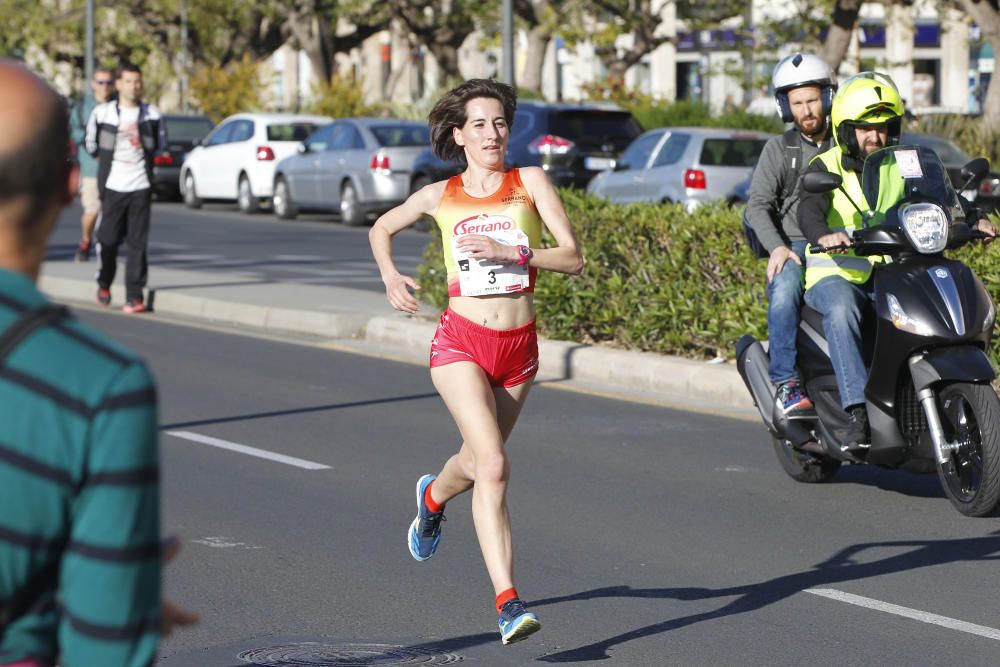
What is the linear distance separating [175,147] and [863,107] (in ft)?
95.4

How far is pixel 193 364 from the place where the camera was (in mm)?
12461

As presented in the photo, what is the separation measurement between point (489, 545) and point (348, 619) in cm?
66

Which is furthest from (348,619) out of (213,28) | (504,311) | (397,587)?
(213,28)

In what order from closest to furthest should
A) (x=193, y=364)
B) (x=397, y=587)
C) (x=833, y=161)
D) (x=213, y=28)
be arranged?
(x=397, y=587) → (x=833, y=161) → (x=193, y=364) → (x=213, y=28)

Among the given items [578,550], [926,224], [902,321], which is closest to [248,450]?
[578,550]

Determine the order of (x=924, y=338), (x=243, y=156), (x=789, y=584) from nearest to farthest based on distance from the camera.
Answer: (x=789, y=584) < (x=924, y=338) < (x=243, y=156)

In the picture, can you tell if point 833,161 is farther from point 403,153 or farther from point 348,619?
point 403,153

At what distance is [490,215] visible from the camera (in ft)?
18.9

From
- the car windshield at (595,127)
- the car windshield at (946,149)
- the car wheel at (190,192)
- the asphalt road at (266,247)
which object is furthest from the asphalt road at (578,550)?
the car wheel at (190,192)

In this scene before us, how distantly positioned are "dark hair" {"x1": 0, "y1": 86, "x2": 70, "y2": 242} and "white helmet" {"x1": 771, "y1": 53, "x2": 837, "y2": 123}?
5773 millimetres

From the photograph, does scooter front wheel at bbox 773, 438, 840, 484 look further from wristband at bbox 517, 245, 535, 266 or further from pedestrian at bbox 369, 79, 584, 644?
wristband at bbox 517, 245, 535, 266

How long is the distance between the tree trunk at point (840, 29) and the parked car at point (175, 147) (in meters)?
12.3

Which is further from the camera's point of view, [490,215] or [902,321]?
[902,321]

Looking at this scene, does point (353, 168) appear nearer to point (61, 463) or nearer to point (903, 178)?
point (903, 178)
